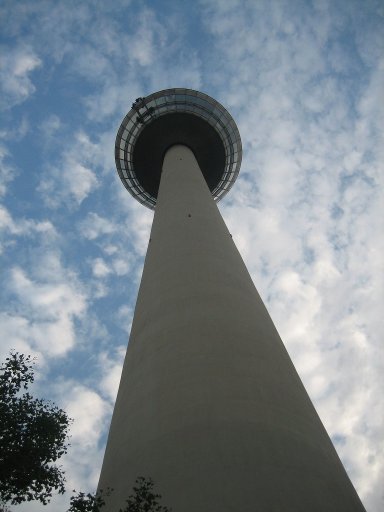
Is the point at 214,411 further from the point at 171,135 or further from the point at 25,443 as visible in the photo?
the point at 171,135

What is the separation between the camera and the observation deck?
30.0 metres

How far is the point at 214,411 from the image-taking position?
344 inches

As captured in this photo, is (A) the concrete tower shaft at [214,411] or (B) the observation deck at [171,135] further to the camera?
(B) the observation deck at [171,135]

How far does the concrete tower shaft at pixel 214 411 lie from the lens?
747 centimetres

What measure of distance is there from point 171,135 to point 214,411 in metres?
24.7

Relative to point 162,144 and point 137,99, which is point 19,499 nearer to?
point 162,144

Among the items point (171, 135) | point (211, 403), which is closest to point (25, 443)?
point (211, 403)

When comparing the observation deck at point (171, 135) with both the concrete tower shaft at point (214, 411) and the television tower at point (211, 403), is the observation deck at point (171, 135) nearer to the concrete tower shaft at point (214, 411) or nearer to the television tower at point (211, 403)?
the television tower at point (211, 403)

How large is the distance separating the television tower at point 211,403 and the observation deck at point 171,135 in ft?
48.9

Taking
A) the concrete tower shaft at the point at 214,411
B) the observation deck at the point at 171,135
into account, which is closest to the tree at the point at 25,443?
the concrete tower shaft at the point at 214,411

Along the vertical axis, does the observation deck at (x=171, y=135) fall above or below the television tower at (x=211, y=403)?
above

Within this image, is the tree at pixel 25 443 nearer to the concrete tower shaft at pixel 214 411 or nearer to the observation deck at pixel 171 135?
the concrete tower shaft at pixel 214 411

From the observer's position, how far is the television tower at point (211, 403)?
295 inches

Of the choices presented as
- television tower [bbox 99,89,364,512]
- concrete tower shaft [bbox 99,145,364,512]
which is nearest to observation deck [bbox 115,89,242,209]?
television tower [bbox 99,89,364,512]
